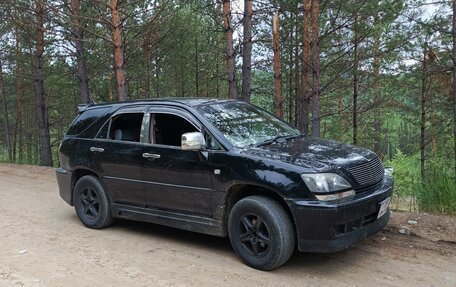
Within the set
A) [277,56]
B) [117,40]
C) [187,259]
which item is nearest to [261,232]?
[187,259]

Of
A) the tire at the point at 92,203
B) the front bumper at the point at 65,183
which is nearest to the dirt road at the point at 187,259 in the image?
the tire at the point at 92,203

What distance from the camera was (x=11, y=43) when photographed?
867 inches

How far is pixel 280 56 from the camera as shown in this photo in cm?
1781

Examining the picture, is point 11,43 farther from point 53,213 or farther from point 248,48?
point 53,213

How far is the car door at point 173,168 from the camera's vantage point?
5.17 meters

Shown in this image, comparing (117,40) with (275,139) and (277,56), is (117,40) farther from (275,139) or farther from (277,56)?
(275,139)

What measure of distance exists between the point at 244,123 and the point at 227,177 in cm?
100

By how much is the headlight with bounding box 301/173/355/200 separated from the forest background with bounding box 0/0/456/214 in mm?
3021

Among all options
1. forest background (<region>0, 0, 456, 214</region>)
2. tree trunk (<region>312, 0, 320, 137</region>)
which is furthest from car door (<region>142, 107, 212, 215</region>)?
tree trunk (<region>312, 0, 320, 137</region>)

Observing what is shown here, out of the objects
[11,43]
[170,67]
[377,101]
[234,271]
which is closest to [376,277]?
[234,271]

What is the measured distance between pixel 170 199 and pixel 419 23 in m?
9.85

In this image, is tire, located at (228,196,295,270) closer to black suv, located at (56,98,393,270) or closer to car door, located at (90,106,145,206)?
black suv, located at (56,98,393,270)

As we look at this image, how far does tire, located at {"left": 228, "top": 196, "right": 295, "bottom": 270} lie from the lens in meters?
4.51

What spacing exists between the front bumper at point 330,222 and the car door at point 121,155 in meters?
2.37
